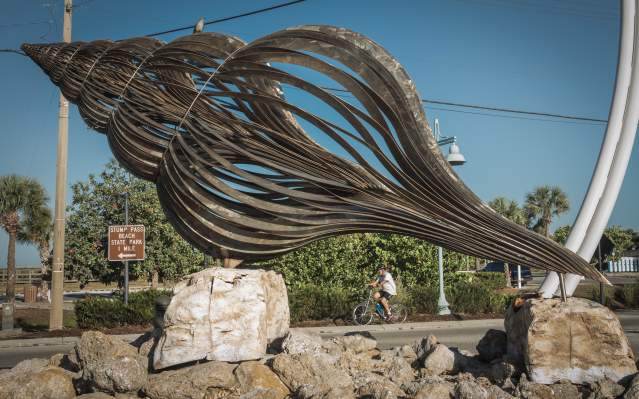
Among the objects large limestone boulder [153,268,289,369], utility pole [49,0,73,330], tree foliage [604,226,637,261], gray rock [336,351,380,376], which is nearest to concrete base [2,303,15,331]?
utility pole [49,0,73,330]

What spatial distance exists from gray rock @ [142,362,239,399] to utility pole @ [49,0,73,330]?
10278 mm

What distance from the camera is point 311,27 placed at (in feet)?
21.0

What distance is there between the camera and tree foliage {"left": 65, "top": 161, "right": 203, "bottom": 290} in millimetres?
23859

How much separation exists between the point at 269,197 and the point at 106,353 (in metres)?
2.50

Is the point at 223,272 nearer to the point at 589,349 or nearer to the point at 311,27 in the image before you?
the point at 311,27

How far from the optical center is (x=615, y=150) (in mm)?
8766

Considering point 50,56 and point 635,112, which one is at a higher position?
point 50,56

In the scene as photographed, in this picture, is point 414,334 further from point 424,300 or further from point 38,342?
point 38,342

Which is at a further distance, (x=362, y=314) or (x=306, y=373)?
(x=362, y=314)

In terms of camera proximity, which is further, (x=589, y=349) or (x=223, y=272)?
(x=223, y=272)

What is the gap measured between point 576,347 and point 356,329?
395 inches

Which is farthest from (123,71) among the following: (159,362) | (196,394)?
(196,394)

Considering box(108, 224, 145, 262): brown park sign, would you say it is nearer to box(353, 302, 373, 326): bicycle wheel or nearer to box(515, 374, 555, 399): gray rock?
box(353, 302, 373, 326): bicycle wheel

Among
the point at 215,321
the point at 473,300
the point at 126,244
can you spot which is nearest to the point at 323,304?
the point at 473,300
